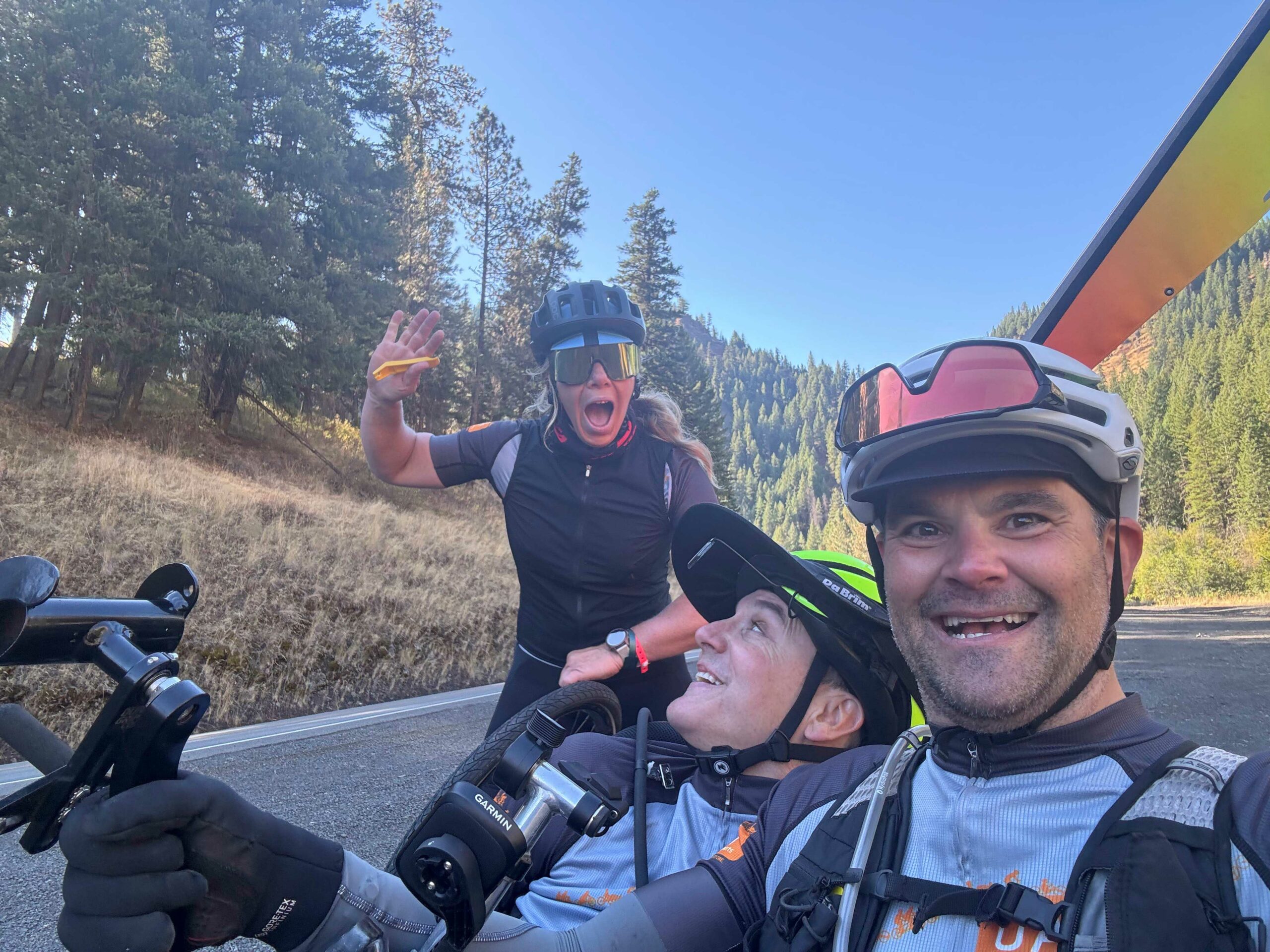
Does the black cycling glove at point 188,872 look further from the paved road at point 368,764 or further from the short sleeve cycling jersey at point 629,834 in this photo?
the paved road at point 368,764

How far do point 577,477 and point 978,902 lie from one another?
6.36 feet

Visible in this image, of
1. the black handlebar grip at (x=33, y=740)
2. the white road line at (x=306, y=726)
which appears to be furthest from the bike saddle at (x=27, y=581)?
the white road line at (x=306, y=726)

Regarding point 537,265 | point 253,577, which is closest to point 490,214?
point 537,265

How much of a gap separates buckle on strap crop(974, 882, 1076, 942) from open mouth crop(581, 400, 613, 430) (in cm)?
198

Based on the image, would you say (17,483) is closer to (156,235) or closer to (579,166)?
(156,235)

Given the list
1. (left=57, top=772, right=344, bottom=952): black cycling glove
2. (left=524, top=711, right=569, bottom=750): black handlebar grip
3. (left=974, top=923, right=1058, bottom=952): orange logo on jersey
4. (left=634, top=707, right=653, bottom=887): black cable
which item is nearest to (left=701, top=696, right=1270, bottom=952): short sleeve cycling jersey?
(left=974, top=923, right=1058, bottom=952): orange logo on jersey

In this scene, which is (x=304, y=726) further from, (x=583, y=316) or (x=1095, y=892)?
(x=1095, y=892)

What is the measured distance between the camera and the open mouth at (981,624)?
1.28 metres

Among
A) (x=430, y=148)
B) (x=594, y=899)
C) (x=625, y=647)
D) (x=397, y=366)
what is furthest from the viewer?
(x=430, y=148)

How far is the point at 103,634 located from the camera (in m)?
1.18

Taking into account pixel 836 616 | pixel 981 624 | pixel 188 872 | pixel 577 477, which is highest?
pixel 577 477

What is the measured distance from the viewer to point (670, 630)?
2387mm

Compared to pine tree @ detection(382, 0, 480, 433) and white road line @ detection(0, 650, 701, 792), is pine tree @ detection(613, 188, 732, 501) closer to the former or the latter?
pine tree @ detection(382, 0, 480, 433)

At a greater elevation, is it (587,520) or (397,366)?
(397,366)
